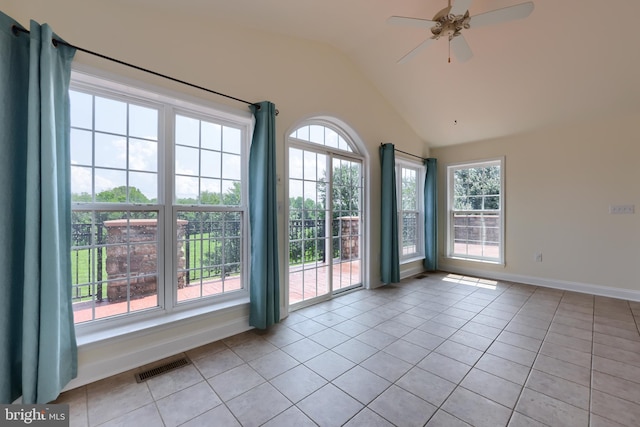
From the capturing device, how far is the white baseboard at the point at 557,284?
12.2 feet

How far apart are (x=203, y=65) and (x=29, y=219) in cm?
175

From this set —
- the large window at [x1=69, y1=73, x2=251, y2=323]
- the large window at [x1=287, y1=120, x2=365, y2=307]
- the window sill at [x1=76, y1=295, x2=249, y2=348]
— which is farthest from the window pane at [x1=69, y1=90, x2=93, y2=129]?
the large window at [x1=287, y1=120, x2=365, y2=307]

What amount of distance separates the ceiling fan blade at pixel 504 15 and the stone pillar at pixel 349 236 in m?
2.54

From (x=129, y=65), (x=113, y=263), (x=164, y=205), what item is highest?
(x=129, y=65)

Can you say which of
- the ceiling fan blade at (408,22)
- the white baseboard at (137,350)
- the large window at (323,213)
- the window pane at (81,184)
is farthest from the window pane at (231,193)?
the ceiling fan blade at (408,22)

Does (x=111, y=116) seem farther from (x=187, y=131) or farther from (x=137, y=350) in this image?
(x=137, y=350)

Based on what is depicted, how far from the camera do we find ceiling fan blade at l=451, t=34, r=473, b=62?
95.8 inches

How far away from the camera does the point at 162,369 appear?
2.07 m

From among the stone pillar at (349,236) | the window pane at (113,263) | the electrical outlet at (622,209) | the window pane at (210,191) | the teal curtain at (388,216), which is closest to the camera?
the window pane at (113,263)

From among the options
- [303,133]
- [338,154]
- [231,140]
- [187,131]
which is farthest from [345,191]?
[187,131]

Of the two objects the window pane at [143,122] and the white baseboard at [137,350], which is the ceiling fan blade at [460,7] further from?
the white baseboard at [137,350]

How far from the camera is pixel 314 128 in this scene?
3535 mm
